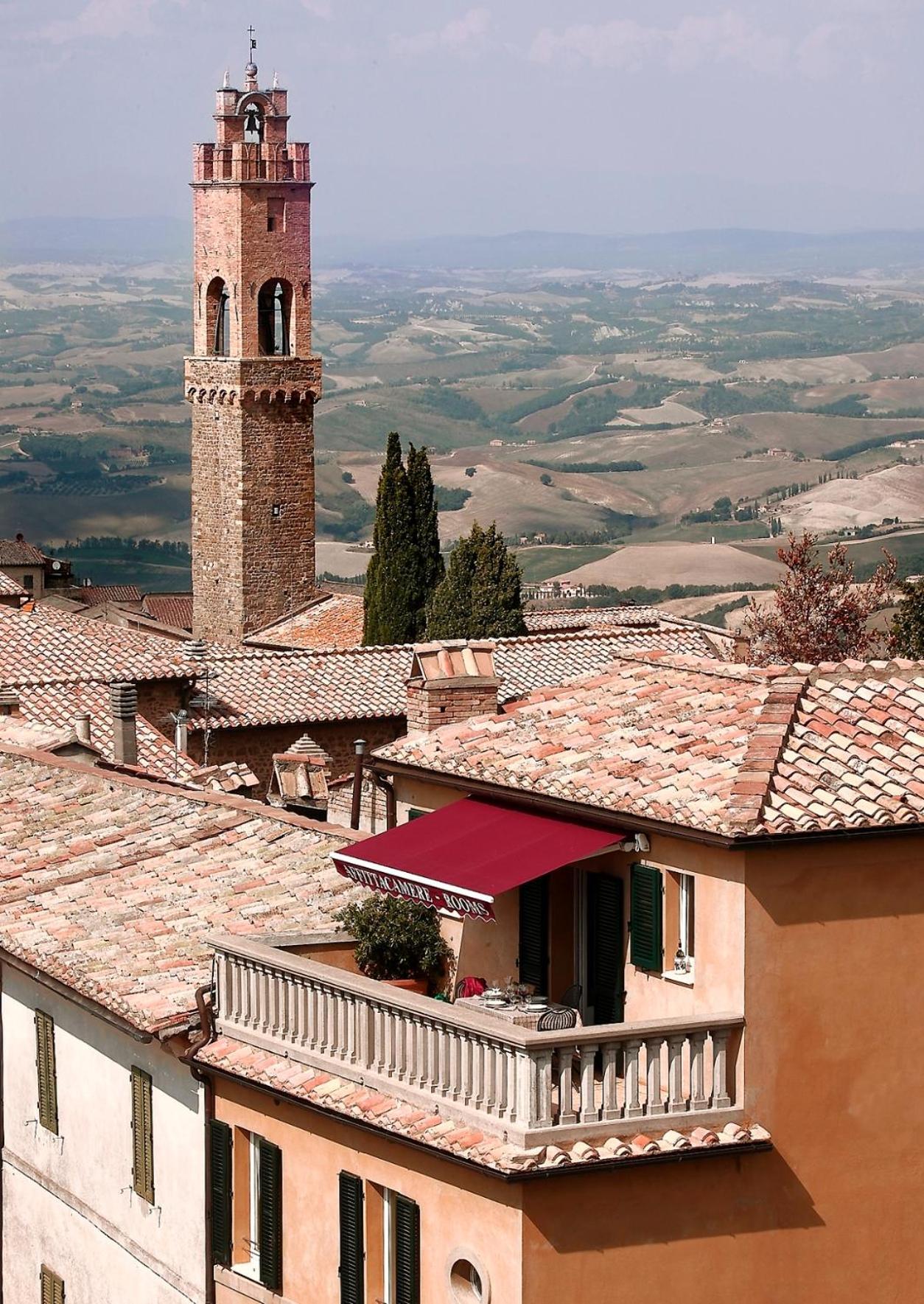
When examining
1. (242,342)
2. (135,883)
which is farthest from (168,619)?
(135,883)

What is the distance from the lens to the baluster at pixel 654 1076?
1249 cm

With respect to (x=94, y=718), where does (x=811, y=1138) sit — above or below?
above

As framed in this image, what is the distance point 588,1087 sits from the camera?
12.2 m

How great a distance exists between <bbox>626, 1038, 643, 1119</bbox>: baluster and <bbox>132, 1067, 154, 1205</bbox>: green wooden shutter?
4326 millimetres

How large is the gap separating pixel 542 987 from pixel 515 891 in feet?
1.84

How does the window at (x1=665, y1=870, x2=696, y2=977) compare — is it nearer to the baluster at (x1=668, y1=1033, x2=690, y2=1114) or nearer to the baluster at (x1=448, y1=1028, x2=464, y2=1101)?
the baluster at (x1=668, y1=1033, x2=690, y2=1114)

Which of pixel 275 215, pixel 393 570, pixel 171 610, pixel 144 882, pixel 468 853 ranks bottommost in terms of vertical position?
pixel 171 610

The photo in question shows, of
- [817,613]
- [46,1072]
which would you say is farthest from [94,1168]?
[817,613]

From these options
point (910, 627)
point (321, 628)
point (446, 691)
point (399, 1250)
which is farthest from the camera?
point (321, 628)

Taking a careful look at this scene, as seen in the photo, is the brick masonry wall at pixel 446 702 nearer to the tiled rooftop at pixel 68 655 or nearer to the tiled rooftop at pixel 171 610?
the tiled rooftop at pixel 68 655

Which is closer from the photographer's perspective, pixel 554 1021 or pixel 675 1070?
pixel 675 1070

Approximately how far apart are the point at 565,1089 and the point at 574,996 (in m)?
2.14

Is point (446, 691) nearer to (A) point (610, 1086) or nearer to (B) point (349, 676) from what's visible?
(A) point (610, 1086)

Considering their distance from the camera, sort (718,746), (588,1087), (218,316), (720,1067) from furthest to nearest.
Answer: (218,316)
(718,746)
(720,1067)
(588,1087)
